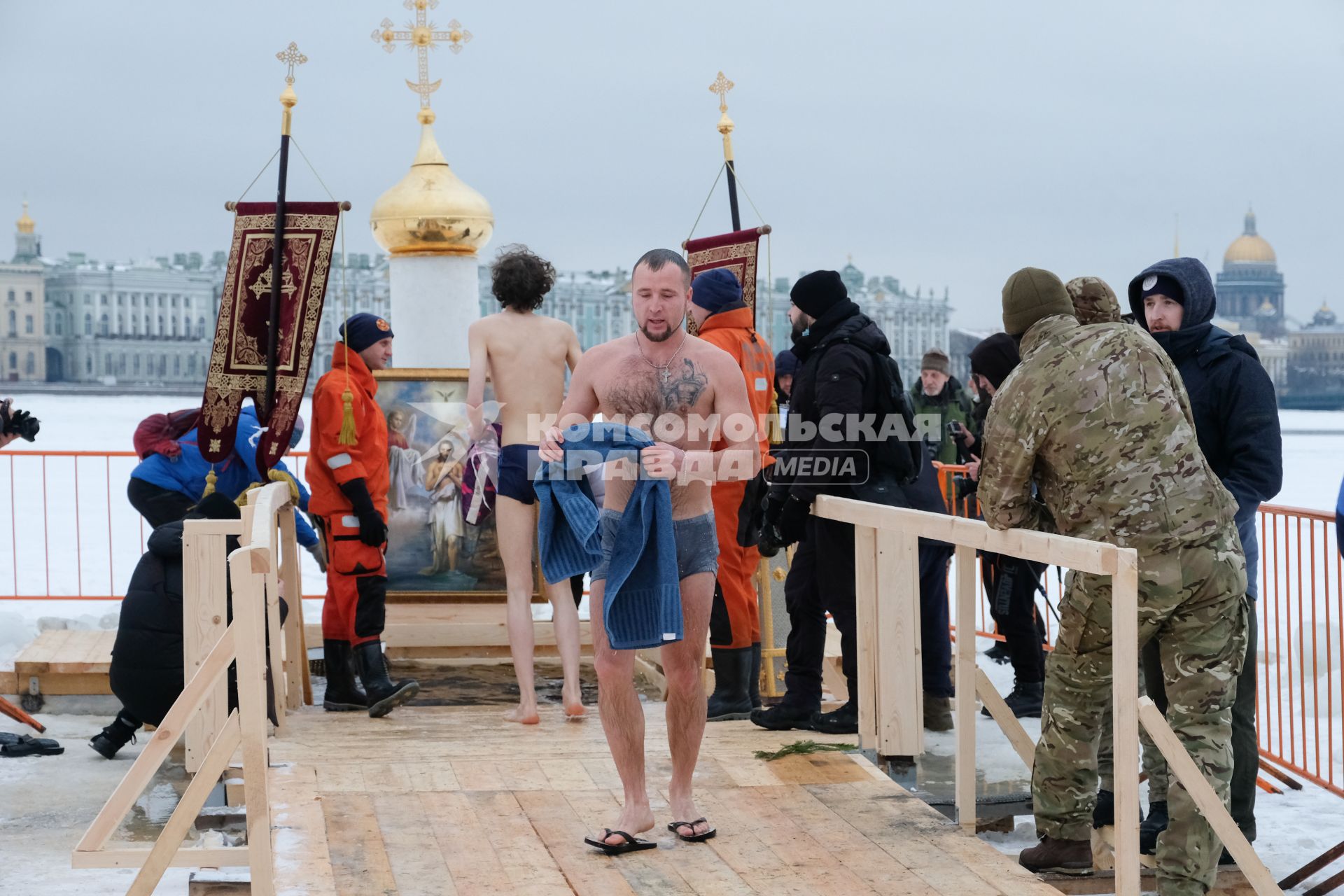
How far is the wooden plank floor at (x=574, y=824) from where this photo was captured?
4176 mm

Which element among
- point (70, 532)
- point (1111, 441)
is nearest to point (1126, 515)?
point (1111, 441)

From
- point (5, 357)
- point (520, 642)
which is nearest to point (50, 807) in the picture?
point (520, 642)

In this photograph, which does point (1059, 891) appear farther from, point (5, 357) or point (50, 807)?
point (5, 357)

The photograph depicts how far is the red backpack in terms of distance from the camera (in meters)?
8.12

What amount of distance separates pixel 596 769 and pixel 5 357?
86.4 metres

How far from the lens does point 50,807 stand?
6438 mm

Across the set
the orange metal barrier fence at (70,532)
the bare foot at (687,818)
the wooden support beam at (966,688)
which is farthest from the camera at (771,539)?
the orange metal barrier fence at (70,532)

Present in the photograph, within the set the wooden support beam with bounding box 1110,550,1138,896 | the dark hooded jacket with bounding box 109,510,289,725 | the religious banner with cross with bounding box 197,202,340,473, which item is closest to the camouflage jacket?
the wooden support beam with bounding box 1110,550,1138,896

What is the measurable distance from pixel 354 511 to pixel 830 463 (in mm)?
2227

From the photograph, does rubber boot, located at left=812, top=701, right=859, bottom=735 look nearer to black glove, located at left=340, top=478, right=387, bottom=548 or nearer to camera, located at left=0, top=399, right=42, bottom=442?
black glove, located at left=340, top=478, right=387, bottom=548

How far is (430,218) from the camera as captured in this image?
966 centimetres

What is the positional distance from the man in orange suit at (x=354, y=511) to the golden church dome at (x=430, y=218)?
2.81m

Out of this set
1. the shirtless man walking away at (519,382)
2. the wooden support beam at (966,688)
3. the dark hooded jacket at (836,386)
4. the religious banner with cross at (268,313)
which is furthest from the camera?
the religious banner with cross at (268,313)

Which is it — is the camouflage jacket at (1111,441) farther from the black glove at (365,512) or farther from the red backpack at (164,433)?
the red backpack at (164,433)
